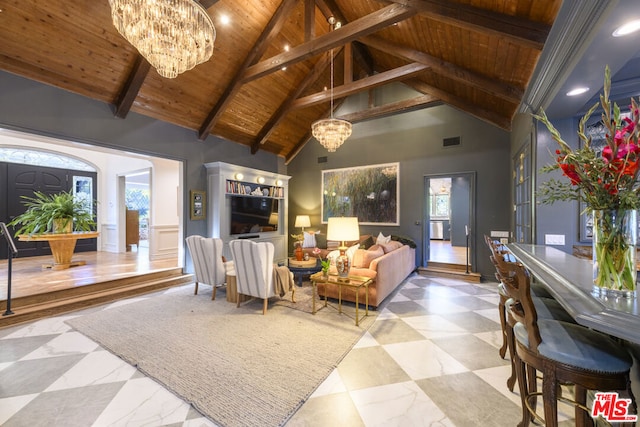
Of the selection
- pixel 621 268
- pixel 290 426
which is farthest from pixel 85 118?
pixel 621 268

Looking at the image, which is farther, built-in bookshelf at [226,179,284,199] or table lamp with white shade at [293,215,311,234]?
table lamp with white shade at [293,215,311,234]

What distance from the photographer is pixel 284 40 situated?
4984 mm

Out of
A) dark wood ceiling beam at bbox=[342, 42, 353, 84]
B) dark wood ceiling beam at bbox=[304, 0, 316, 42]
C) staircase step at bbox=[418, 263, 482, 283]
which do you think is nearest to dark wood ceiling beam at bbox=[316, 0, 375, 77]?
dark wood ceiling beam at bbox=[304, 0, 316, 42]

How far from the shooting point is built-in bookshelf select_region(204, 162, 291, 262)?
18.0ft

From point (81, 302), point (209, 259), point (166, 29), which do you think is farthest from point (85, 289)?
point (166, 29)

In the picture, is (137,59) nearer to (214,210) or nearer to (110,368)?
(214,210)

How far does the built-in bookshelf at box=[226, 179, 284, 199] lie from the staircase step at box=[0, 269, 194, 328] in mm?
2026

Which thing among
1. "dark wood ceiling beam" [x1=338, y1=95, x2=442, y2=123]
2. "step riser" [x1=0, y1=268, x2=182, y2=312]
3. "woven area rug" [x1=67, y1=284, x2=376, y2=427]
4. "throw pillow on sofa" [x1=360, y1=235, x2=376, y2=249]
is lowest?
"woven area rug" [x1=67, y1=284, x2=376, y2=427]

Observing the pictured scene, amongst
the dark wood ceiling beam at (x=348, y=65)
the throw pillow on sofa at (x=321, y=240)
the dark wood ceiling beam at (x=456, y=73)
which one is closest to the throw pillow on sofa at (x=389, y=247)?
the dark wood ceiling beam at (x=456, y=73)

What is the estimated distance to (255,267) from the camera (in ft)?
10.9

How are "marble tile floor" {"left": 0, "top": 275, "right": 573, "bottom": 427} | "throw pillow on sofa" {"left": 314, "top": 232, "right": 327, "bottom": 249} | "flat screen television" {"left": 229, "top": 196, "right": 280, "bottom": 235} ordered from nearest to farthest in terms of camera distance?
"marble tile floor" {"left": 0, "top": 275, "right": 573, "bottom": 427}, "flat screen television" {"left": 229, "top": 196, "right": 280, "bottom": 235}, "throw pillow on sofa" {"left": 314, "top": 232, "right": 327, "bottom": 249}

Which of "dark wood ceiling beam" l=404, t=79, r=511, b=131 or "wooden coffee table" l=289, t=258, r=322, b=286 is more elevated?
"dark wood ceiling beam" l=404, t=79, r=511, b=131

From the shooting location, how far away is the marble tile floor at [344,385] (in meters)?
1.67

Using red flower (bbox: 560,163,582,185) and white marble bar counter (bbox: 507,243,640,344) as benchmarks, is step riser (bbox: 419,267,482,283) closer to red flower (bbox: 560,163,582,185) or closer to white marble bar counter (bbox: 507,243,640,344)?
white marble bar counter (bbox: 507,243,640,344)
